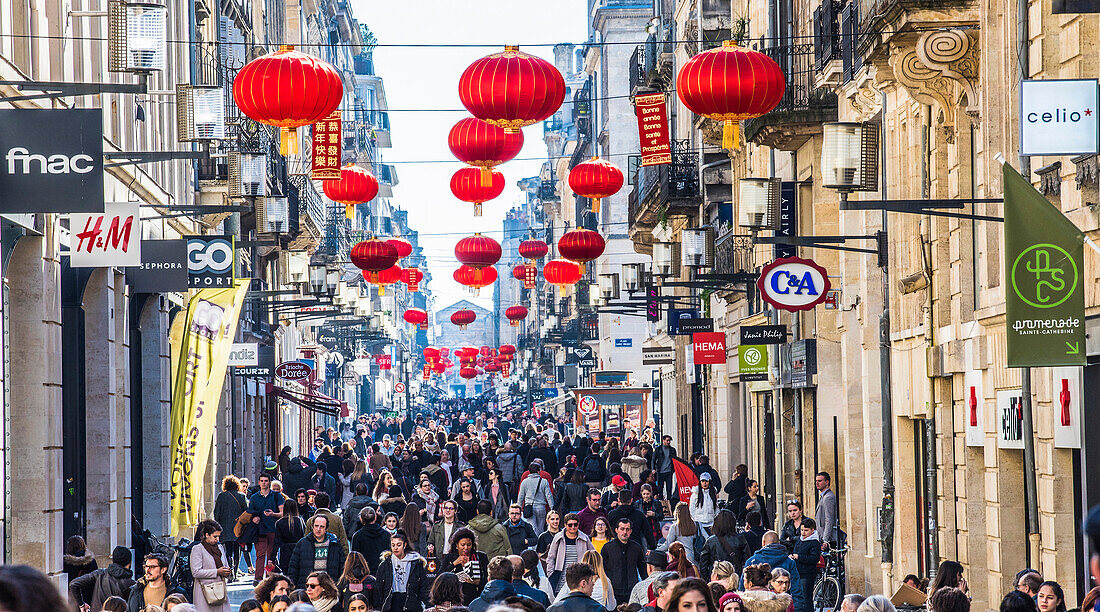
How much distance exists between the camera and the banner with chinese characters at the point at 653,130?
2675 centimetres

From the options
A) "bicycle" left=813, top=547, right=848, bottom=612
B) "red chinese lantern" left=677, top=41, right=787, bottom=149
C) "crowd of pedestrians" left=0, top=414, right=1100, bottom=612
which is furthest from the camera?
"bicycle" left=813, top=547, right=848, bottom=612

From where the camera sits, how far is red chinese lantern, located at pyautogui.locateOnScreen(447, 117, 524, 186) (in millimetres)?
19078

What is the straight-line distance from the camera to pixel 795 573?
48.7 feet

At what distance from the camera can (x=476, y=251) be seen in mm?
30406

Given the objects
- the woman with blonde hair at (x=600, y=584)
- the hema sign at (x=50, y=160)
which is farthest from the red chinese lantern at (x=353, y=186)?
the hema sign at (x=50, y=160)

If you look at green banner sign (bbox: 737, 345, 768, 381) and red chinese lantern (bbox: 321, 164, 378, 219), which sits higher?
red chinese lantern (bbox: 321, 164, 378, 219)

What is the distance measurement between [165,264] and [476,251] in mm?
10493

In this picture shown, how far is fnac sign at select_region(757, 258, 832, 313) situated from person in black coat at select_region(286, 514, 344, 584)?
28.3 ft

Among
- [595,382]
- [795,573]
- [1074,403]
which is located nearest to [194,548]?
[795,573]

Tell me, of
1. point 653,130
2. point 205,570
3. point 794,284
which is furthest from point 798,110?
point 205,570

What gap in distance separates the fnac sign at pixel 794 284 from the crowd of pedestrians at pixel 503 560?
238 centimetres

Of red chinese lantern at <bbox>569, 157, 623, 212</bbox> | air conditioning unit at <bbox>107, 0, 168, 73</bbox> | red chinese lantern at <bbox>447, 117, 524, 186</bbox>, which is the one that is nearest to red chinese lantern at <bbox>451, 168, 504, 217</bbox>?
red chinese lantern at <bbox>447, 117, 524, 186</bbox>

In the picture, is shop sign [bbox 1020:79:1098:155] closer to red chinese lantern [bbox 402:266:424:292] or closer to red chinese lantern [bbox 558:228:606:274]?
red chinese lantern [bbox 558:228:606:274]

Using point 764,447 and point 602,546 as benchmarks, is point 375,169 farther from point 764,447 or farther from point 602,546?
point 602,546
